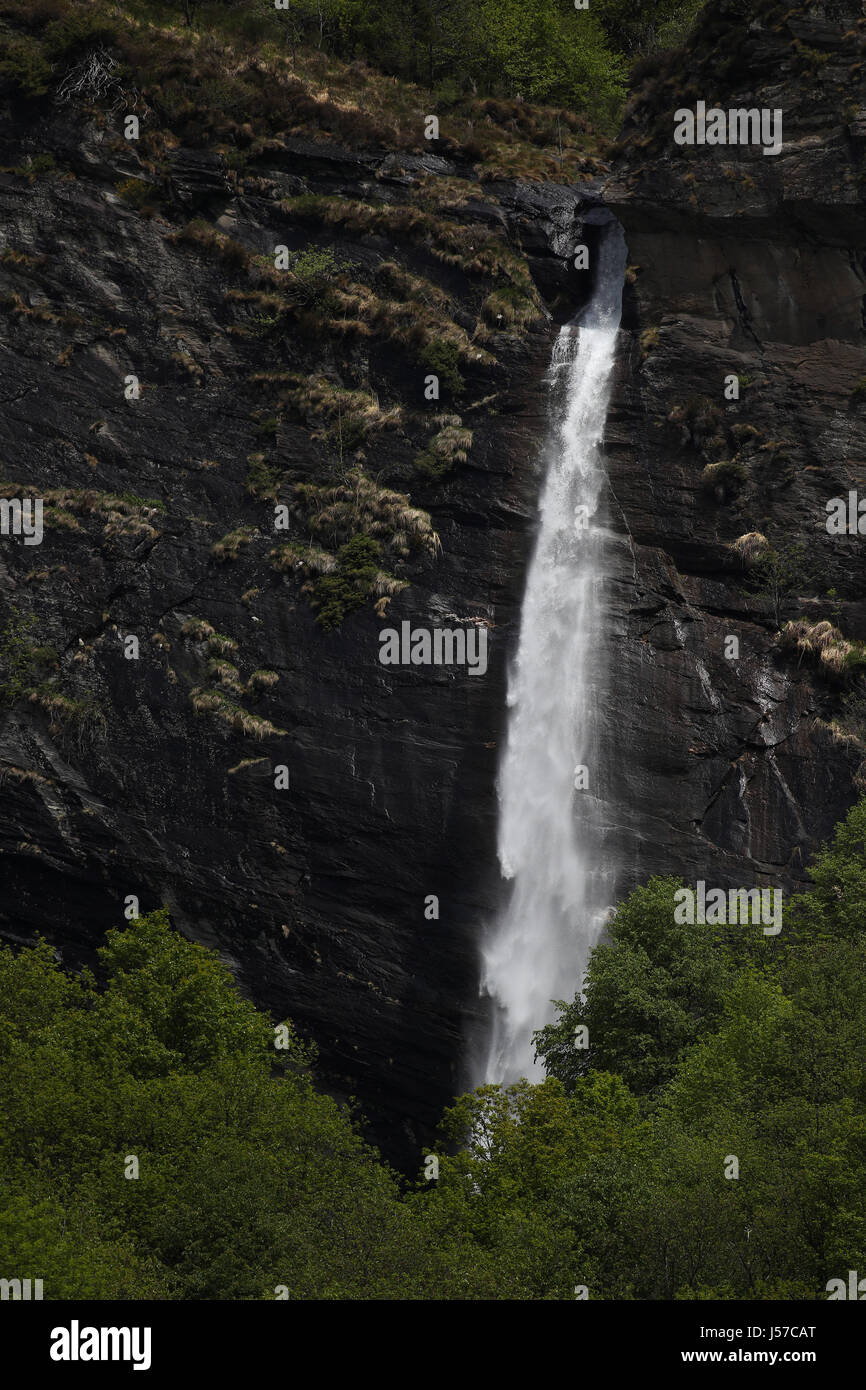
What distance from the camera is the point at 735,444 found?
40281 mm

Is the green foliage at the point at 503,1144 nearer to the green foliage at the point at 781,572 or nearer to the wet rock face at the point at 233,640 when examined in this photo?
the wet rock face at the point at 233,640

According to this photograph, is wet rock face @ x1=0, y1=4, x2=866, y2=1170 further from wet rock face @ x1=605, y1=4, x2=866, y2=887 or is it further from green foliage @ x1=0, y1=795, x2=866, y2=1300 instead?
green foliage @ x1=0, y1=795, x2=866, y2=1300

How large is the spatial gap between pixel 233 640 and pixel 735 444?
16.8 m

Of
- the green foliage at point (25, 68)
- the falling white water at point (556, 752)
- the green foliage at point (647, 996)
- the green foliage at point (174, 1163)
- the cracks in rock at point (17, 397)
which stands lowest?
the green foliage at point (174, 1163)

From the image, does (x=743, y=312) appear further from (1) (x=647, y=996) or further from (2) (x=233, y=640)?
(1) (x=647, y=996)

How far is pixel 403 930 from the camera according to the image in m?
35.4

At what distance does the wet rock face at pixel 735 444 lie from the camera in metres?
35.8

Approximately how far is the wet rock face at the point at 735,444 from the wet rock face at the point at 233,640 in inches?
144

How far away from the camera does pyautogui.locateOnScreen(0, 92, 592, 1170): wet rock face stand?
117ft

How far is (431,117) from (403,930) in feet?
100

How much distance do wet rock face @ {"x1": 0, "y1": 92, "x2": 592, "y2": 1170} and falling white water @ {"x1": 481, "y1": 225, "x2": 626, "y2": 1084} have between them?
754mm

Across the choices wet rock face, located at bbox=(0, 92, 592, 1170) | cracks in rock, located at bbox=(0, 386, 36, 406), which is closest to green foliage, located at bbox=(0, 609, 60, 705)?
wet rock face, located at bbox=(0, 92, 592, 1170)

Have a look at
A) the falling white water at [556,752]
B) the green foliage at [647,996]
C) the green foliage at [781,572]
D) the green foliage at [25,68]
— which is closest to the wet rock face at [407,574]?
the green foliage at [781,572]

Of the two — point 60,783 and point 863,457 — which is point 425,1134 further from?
point 863,457
